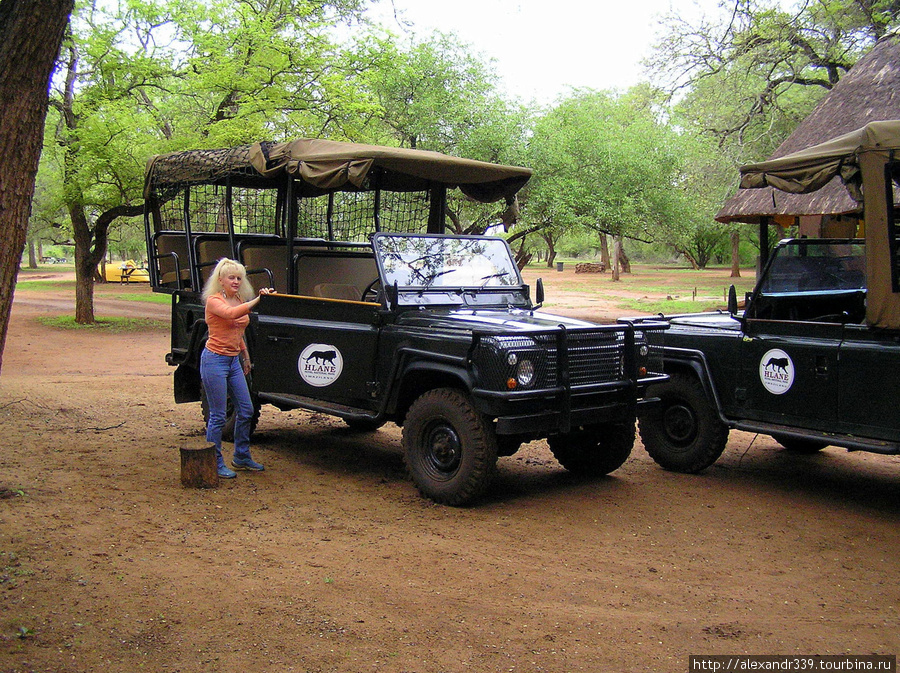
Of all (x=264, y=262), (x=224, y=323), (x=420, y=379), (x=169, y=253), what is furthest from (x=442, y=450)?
(x=169, y=253)

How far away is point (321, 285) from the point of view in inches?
321

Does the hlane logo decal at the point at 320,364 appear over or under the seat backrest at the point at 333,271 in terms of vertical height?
under

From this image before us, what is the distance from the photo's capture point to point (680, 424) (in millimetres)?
7500

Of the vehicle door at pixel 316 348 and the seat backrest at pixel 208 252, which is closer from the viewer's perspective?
the vehicle door at pixel 316 348

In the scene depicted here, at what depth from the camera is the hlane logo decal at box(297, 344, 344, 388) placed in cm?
712

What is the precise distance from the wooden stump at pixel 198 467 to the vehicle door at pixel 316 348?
110 cm

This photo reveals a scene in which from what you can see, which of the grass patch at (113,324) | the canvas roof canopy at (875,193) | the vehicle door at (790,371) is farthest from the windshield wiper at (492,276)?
the grass patch at (113,324)

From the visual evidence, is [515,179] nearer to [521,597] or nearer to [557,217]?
[521,597]

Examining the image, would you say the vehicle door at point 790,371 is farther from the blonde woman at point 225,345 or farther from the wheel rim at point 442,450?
the blonde woman at point 225,345

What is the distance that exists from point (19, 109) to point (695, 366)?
5332mm

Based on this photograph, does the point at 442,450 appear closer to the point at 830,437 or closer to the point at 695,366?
the point at 695,366

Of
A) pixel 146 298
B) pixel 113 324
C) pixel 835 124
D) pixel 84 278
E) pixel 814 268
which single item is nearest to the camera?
pixel 814 268

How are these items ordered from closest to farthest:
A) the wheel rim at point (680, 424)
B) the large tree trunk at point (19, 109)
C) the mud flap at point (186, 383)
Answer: the large tree trunk at point (19, 109), the wheel rim at point (680, 424), the mud flap at point (186, 383)

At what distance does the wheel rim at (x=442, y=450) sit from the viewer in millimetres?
6219
